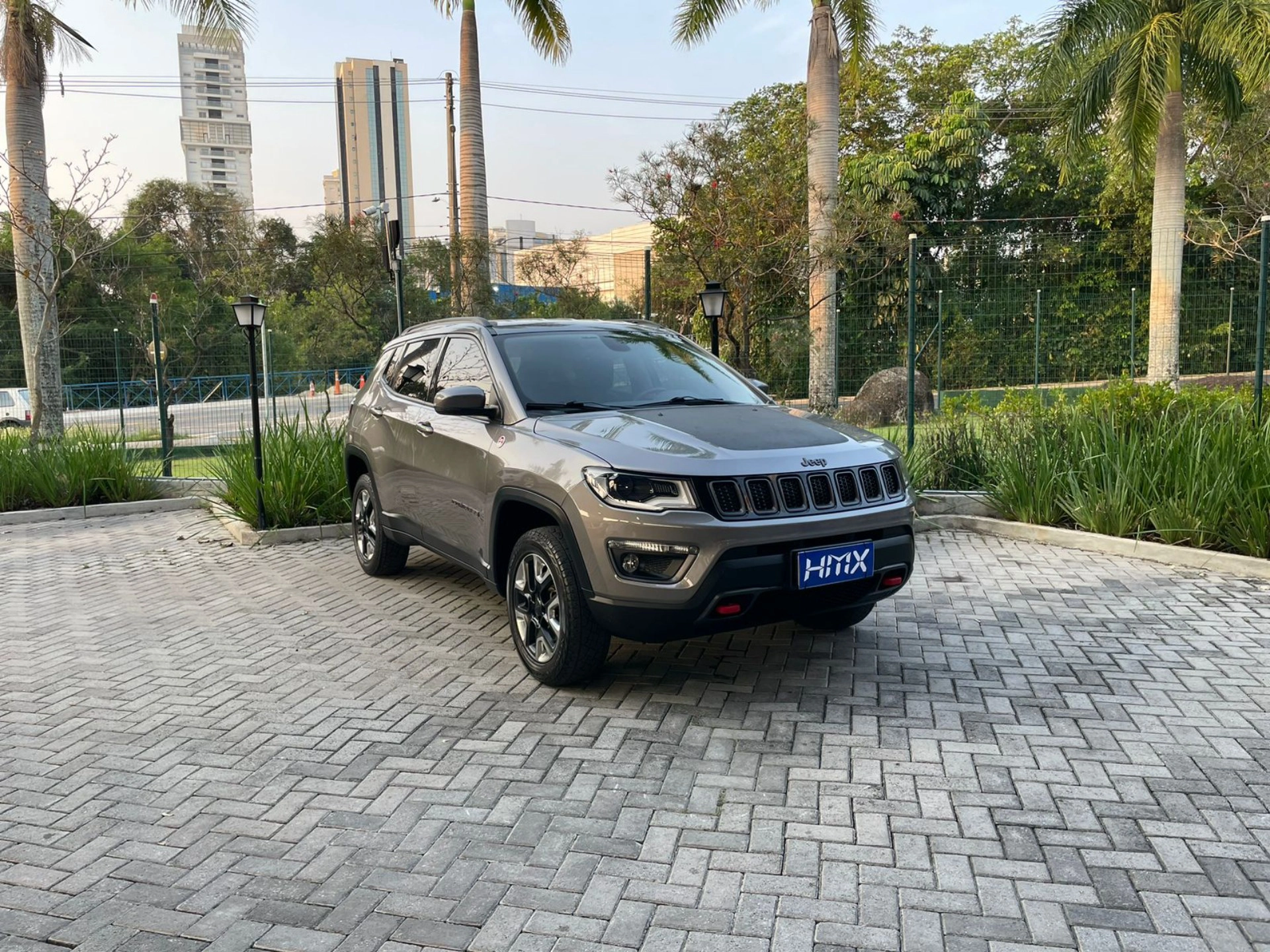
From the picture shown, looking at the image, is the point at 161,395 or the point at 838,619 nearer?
the point at 838,619

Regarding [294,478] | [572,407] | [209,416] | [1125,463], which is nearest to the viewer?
[572,407]

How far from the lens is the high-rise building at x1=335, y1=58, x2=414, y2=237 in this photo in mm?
116000

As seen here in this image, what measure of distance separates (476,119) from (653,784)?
702 inches

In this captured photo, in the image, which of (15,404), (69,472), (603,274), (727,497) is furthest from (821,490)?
(603,274)

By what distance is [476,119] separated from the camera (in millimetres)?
19234

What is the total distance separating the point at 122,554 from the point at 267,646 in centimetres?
394

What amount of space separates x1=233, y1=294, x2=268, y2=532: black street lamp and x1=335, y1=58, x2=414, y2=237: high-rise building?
108772 mm

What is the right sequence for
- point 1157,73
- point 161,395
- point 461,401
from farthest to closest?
point 1157,73 < point 161,395 < point 461,401

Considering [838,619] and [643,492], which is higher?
[643,492]

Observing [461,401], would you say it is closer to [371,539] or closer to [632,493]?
[632,493]

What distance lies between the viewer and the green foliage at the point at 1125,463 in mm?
7273

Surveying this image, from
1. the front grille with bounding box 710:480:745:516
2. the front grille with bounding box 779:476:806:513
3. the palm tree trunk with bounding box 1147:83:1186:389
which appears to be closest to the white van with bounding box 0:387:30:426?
the front grille with bounding box 710:480:745:516

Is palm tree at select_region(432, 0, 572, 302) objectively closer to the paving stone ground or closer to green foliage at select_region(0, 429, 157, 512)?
green foliage at select_region(0, 429, 157, 512)

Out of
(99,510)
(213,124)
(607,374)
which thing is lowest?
(99,510)
